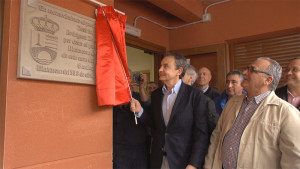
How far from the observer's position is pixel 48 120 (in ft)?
4.24

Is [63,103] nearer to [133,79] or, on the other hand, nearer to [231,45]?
[133,79]

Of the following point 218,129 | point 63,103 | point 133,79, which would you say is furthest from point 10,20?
point 218,129

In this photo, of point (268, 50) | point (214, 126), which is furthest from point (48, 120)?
point (268, 50)

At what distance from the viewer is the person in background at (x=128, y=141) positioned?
1.99m

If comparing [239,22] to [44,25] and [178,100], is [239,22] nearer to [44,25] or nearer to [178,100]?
[178,100]

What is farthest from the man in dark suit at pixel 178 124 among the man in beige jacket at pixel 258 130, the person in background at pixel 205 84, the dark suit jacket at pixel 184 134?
the person in background at pixel 205 84

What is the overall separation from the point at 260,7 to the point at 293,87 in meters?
1.62

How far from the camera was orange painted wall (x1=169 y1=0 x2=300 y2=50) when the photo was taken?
2867mm

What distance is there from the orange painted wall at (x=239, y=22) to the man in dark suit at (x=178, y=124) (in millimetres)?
1787

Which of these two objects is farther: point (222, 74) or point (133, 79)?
point (222, 74)

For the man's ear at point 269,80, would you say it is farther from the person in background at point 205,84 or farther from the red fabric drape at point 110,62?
the person in background at point 205,84

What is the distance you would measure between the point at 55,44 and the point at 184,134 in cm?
101

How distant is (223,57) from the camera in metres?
3.33

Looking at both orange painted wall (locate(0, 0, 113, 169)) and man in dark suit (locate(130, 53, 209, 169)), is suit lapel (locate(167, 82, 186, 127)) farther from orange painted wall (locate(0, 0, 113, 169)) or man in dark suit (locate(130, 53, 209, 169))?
orange painted wall (locate(0, 0, 113, 169))
